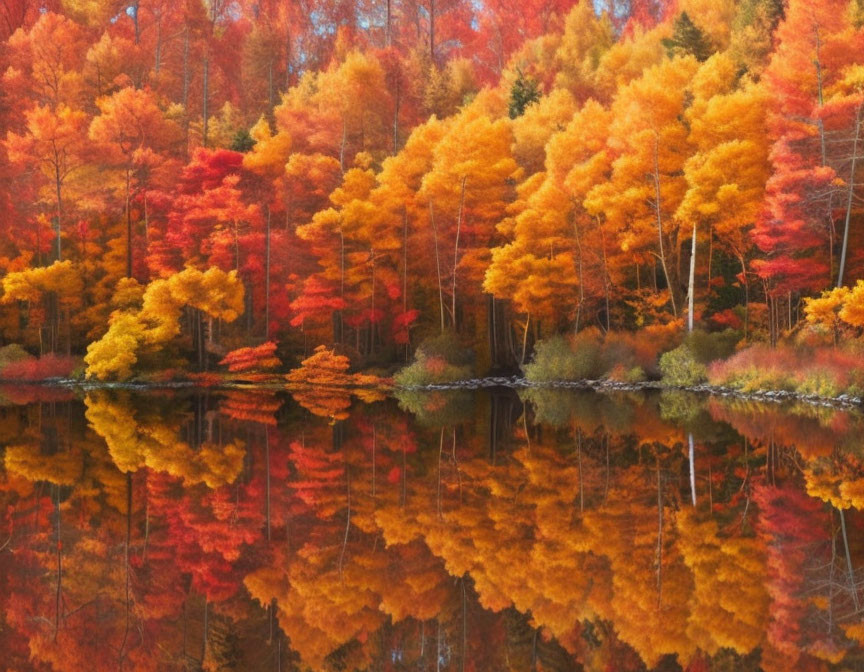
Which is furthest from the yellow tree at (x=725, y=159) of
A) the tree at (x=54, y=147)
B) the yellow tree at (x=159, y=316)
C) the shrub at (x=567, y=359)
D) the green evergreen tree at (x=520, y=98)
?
the tree at (x=54, y=147)

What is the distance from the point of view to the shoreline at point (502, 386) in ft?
68.9

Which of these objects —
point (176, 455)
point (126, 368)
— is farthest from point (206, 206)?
point (176, 455)

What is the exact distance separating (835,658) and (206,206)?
2927 cm

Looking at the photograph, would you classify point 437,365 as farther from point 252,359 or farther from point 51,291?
point 51,291

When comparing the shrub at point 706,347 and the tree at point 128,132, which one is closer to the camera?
the shrub at point 706,347

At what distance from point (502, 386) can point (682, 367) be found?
5842mm

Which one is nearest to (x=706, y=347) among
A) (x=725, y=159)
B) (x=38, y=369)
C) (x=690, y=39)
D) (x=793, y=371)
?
(x=793, y=371)

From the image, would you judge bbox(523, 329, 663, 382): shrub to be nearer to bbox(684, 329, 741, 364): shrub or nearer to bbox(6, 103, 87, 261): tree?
bbox(684, 329, 741, 364): shrub

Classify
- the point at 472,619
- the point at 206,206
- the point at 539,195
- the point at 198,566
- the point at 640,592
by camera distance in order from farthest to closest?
the point at 206,206
the point at 539,195
the point at 198,566
the point at 640,592
the point at 472,619

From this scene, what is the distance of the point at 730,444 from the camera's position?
13070 millimetres

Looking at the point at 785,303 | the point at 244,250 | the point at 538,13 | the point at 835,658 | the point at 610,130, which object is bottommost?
the point at 835,658

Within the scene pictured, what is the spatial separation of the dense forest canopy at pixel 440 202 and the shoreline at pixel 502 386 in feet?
3.51

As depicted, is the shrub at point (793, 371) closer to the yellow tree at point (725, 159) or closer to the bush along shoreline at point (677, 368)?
the bush along shoreline at point (677, 368)

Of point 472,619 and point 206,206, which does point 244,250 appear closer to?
point 206,206
